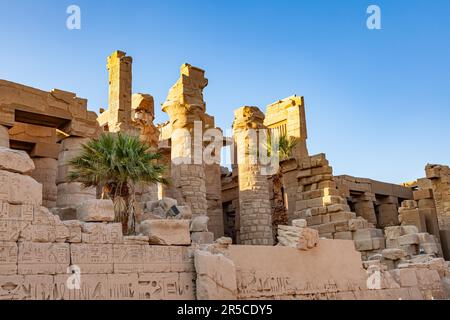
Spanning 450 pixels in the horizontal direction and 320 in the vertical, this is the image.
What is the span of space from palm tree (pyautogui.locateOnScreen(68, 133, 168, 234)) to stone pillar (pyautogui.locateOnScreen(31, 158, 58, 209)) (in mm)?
3444

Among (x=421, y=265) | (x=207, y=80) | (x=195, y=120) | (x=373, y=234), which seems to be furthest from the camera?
(x=207, y=80)

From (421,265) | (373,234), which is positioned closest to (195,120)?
(373,234)

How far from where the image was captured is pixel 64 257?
7.41 meters

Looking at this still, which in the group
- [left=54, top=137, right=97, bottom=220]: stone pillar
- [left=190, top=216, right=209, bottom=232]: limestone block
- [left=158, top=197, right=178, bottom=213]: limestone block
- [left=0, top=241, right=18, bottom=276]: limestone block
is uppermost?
[left=54, top=137, right=97, bottom=220]: stone pillar

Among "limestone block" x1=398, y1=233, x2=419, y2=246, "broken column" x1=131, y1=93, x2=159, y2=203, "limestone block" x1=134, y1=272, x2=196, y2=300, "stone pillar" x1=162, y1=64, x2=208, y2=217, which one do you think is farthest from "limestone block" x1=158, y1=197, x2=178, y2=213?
"broken column" x1=131, y1=93, x2=159, y2=203

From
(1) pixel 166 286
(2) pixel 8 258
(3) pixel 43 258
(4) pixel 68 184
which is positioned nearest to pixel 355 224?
(1) pixel 166 286

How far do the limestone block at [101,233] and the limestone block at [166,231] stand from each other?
63 centimetres

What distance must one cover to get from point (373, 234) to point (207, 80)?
25.9 feet

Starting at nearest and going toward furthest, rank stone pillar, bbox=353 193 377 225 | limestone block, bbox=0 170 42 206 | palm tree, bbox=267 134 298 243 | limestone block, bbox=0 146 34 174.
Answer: limestone block, bbox=0 170 42 206 → limestone block, bbox=0 146 34 174 → palm tree, bbox=267 134 298 243 → stone pillar, bbox=353 193 377 225

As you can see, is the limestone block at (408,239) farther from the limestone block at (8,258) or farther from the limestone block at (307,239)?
the limestone block at (8,258)

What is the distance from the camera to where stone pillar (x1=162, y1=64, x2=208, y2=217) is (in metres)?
16.5

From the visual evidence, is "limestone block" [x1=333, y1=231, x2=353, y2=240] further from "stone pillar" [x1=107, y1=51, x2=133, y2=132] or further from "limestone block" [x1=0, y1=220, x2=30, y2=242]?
"limestone block" [x1=0, y1=220, x2=30, y2=242]
